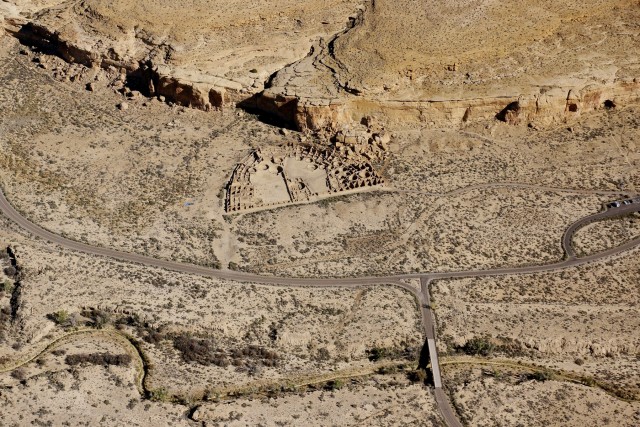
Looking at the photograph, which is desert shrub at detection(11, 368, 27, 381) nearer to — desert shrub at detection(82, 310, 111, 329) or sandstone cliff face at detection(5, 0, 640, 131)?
desert shrub at detection(82, 310, 111, 329)

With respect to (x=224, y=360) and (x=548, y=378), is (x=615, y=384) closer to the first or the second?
(x=548, y=378)

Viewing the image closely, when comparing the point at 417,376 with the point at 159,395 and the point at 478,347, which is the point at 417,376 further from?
the point at 159,395

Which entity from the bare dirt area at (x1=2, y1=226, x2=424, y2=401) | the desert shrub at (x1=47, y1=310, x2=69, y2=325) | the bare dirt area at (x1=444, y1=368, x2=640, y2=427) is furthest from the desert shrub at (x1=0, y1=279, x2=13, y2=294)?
the bare dirt area at (x1=444, y1=368, x2=640, y2=427)

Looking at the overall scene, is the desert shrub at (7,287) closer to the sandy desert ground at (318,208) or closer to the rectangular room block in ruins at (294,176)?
the sandy desert ground at (318,208)

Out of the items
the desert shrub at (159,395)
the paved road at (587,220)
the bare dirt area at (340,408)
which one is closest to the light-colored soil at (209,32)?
the paved road at (587,220)

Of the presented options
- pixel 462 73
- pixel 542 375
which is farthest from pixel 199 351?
pixel 462 73

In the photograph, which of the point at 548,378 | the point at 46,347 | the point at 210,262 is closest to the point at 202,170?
the point at 210,262
